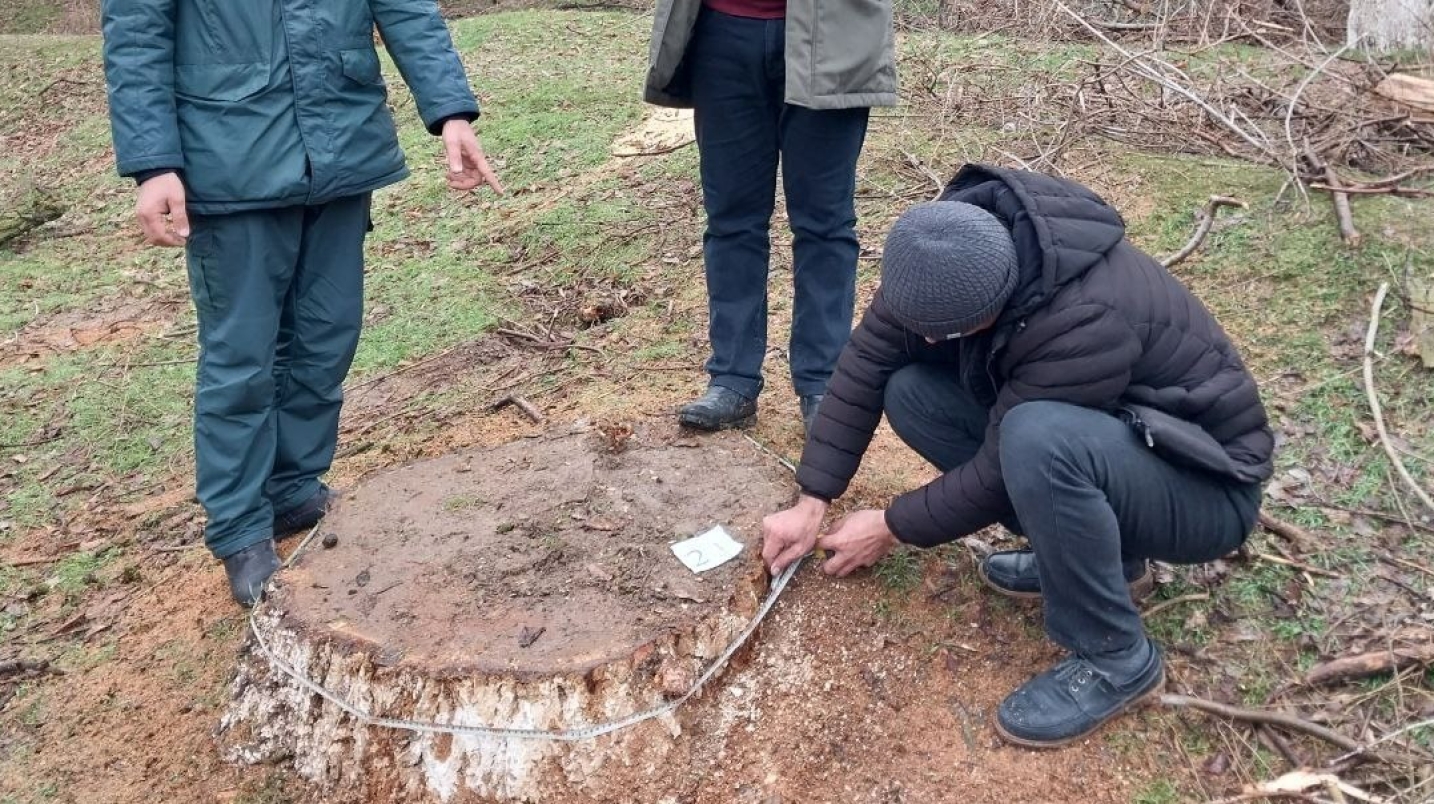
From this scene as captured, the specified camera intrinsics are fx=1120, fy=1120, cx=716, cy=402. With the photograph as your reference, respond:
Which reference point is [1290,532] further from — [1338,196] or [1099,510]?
[1338,196]

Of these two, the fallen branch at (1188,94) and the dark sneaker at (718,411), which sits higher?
the fallen branch at (1188,94)

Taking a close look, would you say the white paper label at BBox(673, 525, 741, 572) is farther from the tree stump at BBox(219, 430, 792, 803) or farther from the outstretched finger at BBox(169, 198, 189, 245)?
the outstretched finger at BBox(169, 198, 189, 245)

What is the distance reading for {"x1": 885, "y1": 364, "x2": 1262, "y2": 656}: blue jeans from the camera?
2.08m

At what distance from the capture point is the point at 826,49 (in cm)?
286

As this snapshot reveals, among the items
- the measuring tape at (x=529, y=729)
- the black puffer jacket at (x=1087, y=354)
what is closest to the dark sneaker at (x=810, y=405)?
the measuring tape at (x=529, y=729)

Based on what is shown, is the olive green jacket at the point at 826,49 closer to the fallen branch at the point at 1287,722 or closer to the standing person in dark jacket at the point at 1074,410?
the standing person in dark jacket at the point at 1074,410

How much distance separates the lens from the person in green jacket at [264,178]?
2.62 m

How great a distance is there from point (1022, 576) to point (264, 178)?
2.05m

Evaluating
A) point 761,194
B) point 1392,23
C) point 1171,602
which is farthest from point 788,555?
point 1392,23

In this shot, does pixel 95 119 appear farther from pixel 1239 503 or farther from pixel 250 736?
pixel 1239 503

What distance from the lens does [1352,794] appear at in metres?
2.16

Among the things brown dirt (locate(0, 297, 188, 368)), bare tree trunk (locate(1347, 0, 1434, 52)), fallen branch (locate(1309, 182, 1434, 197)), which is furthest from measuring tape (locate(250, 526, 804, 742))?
Result: bare tree trunk (locate(1347, 0, 1434, 52))

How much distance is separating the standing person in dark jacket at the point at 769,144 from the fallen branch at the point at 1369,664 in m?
1.45

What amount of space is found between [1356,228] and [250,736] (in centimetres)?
389
